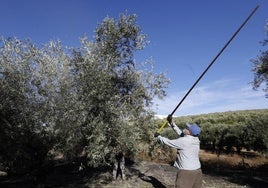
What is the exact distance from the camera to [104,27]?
17.9m

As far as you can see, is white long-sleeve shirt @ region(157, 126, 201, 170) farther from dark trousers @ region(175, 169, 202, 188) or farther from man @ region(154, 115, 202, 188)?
dark trousers @ region(175, 169, 202, 188)

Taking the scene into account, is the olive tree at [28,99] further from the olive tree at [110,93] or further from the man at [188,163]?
the man at [188,163]

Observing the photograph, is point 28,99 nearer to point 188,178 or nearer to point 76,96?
point 76,96

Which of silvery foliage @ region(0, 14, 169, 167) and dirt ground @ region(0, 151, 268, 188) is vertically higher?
silvery foliage @ region(0, 14, 169, 167)

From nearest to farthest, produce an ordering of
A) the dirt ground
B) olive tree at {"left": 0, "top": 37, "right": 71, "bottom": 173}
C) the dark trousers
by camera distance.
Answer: the dark trousers, olive tree at {"left": 0, "top": 37, "right": 71, "bottom": 173}, the dirt ground

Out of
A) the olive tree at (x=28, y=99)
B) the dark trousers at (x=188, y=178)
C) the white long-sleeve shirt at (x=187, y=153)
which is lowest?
the dark trousers at (x=188, y=178)

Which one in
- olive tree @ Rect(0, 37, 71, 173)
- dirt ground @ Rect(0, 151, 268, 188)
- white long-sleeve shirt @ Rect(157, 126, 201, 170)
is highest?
olive tree @ Rect(0, 37, 71, 173)

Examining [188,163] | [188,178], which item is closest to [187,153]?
[188,163]

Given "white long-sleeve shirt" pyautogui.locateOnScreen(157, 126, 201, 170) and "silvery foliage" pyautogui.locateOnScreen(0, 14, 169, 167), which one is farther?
"silvery foliage" pyautogui.locateOnScreen(0, 14, 169, 167)

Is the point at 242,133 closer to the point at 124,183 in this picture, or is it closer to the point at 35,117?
the point at 124,183

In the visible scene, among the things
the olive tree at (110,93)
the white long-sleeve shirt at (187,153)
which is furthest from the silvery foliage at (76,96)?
the white long-sleeve shirt at (187,153)

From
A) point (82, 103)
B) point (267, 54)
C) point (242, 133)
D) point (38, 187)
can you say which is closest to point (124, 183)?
point (38, 187)

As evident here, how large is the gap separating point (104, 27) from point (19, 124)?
6.20m

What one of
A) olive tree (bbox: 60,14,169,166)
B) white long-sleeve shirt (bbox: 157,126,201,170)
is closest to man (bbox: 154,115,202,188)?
white long-sleeve shirt (bbox: 157,126,201,170)
